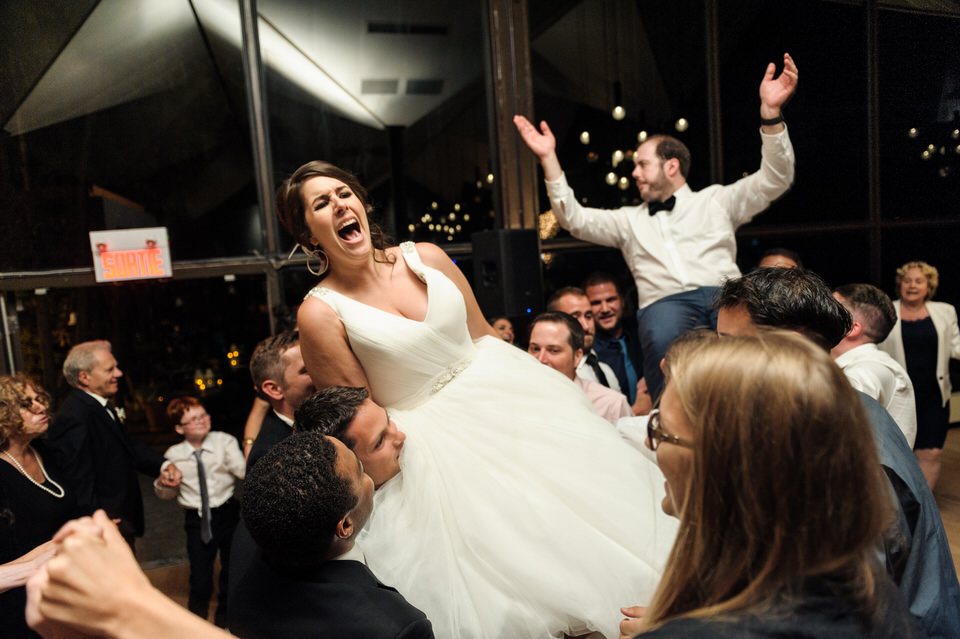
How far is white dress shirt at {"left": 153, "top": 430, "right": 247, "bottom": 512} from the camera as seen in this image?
349 cm

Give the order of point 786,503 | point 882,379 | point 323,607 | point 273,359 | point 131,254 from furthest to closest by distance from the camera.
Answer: point 131,254
point 273,359
point 882,379
point 323,607
point 786,503

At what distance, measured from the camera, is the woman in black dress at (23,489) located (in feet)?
6.57

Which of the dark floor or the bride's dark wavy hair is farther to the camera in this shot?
the dark floor

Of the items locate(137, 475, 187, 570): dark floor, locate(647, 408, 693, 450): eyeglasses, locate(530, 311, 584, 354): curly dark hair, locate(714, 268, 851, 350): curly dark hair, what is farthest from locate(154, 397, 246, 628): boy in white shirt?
locate(647, 408, 693, 450): eyeglasses

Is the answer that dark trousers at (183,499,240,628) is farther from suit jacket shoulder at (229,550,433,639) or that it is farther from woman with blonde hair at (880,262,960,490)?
woman with blonde hair at (880,262,960,490)

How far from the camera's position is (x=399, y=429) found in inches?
73.9

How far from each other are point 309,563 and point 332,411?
48cm

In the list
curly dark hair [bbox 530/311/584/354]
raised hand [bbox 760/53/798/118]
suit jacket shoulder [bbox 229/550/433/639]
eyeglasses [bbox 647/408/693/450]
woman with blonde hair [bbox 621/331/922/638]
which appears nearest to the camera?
woman with blonde hair [bbox 621/331/922/638]

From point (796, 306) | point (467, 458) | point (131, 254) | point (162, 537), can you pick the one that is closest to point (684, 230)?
point (796, 306)

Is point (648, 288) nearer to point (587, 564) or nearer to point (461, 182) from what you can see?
point (461, 182)

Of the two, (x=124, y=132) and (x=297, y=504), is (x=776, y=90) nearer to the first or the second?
(x=297, y=504)

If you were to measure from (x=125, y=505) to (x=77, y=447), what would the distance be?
415 millimetres

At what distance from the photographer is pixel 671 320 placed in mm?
3156

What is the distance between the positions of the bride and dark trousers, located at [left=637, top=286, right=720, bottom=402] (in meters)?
1.15
